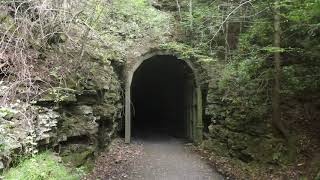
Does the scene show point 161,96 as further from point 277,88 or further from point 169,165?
point 277,88

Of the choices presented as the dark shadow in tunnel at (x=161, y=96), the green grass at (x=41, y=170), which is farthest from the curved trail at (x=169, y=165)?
the green grass at (x=41, y=170)

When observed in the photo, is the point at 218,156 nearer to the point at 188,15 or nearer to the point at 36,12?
the point at 188,15

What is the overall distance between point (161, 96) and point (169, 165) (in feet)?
43.8

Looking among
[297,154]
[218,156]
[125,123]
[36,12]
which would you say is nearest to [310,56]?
[297,154]

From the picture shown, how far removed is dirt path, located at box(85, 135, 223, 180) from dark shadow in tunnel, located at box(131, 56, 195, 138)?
291 cm

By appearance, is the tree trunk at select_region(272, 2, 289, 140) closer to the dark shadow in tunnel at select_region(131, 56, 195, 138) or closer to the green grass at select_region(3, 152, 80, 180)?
the green grass at select_region(3, 152, 80, 180)

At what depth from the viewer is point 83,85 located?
31.0 feet

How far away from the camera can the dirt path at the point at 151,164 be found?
9852 mm

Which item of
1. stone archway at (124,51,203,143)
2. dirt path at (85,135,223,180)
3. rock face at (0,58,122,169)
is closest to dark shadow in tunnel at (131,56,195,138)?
stone archway at (124,51,203,143)

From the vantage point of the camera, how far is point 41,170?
20.5 feet

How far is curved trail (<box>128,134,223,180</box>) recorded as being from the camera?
996 cm

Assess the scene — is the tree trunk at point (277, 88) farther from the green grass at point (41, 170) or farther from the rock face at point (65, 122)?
the green grass at point (41, 170)

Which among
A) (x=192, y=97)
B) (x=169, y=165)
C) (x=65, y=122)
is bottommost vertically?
(x=169, y=165)

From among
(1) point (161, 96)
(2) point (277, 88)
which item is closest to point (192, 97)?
(2) point (277, 88)
